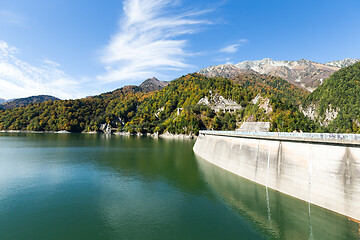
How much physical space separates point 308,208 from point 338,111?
150930 mm

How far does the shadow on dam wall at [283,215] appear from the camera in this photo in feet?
59.7

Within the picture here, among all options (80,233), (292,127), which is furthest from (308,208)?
(292,127)

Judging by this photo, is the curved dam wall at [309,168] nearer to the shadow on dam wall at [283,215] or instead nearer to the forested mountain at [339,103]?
the shadow on dam wall at [283,215]

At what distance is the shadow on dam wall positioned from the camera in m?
18.2

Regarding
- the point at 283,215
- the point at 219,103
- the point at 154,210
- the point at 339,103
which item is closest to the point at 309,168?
the point at 283,215

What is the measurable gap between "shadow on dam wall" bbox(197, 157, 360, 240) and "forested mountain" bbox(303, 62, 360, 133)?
122 metres

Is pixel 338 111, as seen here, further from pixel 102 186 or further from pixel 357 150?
pixel 102 186

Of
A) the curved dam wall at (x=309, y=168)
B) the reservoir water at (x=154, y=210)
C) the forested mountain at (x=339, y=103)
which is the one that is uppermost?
the forested mountain at (x=339, y=103)

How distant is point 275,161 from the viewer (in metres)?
29.0

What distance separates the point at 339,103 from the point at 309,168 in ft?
501

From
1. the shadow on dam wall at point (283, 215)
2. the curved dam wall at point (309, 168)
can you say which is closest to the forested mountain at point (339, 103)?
the curved dam wall at point (309, 168)

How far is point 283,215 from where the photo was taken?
2194cm

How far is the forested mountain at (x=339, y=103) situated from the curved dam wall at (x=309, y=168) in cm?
11702

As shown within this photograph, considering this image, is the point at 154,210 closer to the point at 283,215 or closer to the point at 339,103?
the point at 283,215
